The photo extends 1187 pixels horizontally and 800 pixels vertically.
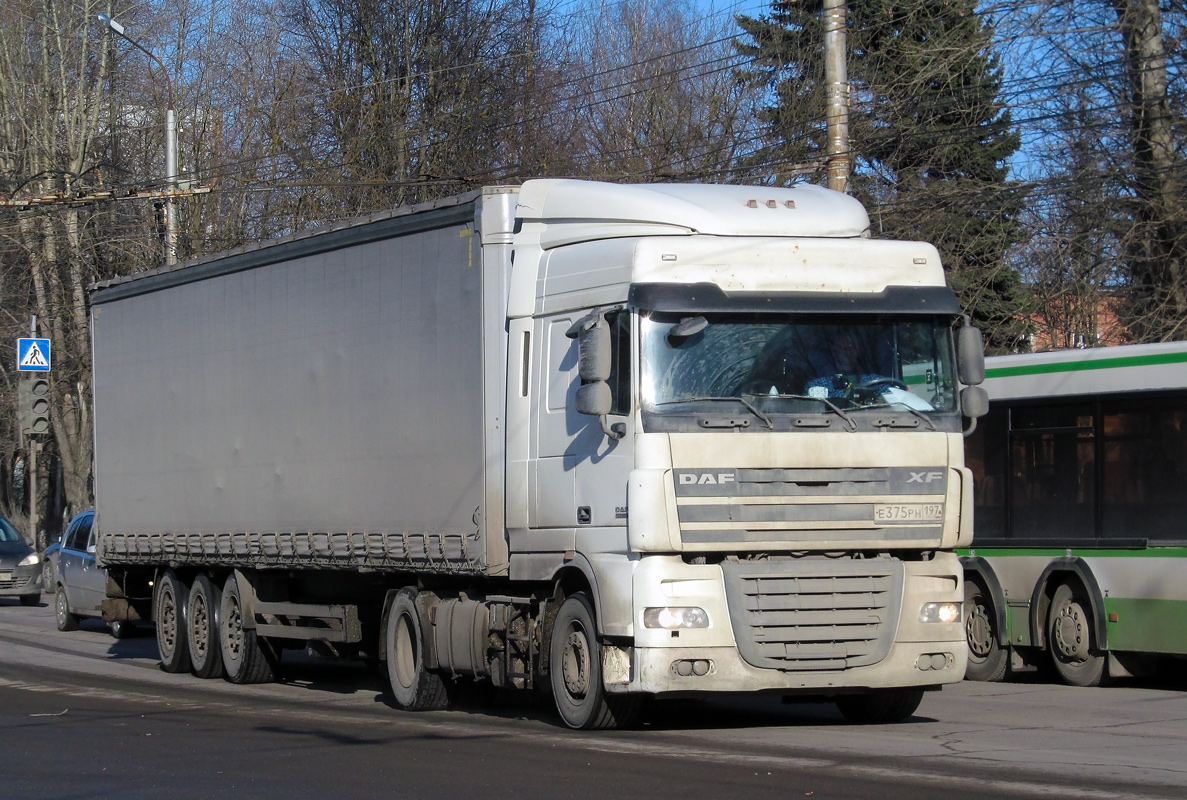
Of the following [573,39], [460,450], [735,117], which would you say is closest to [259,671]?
[460,450]

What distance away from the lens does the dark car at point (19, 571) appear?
29.3 m

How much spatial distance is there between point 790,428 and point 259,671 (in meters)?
7.57

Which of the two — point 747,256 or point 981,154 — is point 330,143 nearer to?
point 981,154

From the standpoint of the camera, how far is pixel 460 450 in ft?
39.7

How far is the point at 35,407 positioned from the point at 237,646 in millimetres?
16518

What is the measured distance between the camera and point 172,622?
17.3 m

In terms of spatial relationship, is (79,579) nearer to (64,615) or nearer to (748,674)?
(64,615)

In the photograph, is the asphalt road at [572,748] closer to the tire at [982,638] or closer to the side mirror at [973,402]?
the tire at [982,638]

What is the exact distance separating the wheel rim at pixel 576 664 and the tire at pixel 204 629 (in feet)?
20.9

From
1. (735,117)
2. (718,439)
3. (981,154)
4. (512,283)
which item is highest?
(735,117)

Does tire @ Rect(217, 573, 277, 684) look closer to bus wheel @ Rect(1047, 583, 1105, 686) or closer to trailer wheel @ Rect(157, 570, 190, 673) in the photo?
trailer wheel @ Rect(157, 570, 190, 673)

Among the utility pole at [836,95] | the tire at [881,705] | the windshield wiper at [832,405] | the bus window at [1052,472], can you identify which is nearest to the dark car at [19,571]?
the utility pole at [836,95]

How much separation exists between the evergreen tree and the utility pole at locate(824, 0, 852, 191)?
61.4 inches

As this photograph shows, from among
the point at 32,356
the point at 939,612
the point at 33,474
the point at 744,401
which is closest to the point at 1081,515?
the point at 939,612
